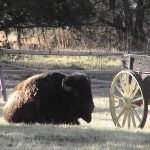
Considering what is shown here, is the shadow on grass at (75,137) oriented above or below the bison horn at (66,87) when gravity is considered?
below

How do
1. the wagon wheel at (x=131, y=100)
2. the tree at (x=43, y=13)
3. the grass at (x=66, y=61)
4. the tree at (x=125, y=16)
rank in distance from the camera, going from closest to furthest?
the wagon wheel at (x=131, y=100) < the grass at (x=66, y=61) < the tree at (x=43, y=13) < the tree at (x=125, y=16)

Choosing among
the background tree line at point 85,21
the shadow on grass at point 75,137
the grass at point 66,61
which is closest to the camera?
the shadow on grass at point 75,137

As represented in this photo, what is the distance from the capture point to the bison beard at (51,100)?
429 inches

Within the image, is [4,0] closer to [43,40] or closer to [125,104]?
[43,40]

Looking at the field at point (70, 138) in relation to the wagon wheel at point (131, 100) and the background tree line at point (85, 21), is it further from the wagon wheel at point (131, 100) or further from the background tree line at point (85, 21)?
the background tree line at point (85, 21)

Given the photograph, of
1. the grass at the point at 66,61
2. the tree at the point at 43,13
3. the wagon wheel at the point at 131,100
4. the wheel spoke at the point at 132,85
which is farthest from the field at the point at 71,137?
the tree at the point at 43,13

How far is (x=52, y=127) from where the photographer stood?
394 inches

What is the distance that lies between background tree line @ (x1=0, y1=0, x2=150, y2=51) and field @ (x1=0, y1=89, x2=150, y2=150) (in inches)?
492

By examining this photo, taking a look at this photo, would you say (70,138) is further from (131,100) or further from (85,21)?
(85,21)

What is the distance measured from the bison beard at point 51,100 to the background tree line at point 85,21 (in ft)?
35.8

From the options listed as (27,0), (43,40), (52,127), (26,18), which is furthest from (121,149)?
(43,40)

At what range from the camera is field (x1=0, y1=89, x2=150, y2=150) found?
7.96 m

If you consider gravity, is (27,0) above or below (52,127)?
above

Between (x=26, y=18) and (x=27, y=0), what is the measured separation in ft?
7.11
